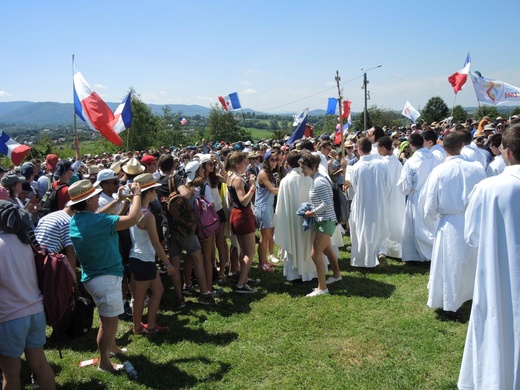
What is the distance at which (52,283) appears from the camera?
11.2 feet

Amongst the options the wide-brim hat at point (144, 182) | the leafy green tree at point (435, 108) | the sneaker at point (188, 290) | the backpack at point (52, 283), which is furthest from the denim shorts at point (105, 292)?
the leafy green tree at point (435, 108)

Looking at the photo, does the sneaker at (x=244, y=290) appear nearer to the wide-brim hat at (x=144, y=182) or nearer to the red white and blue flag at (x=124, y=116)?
the wide-brim hat at (x=144, y=182)

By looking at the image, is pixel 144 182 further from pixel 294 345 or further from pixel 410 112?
pixel 410 112

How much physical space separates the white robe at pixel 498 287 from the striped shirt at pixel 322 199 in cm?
272

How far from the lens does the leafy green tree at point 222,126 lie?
7219 cm

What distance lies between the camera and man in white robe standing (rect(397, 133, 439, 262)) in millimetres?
6820

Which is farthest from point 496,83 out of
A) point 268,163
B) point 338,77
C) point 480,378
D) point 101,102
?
point 480,378

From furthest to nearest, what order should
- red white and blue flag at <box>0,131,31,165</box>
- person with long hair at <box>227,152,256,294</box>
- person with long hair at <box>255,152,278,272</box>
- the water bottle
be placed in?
1. red white and blue flag at <box>0,131,31,165</box>
2. person with long hair at <box>255,152,278,272</box>
3. person with long hair at <box>227,152,256,294</box>
4. the water bottle

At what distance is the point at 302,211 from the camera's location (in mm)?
5898

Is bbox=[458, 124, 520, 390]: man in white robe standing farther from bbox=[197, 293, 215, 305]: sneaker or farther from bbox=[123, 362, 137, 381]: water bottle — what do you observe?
bbox=[197, 293, 215, 305]: sneaker

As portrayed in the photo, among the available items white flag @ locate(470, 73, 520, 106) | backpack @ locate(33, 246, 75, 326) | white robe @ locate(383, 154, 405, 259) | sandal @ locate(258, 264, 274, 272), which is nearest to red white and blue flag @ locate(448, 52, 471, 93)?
white flag @ locate(470, 73, 520, 106)

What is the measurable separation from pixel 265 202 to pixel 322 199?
1.63 meters

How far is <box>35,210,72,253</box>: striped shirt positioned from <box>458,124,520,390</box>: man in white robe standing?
4.11 m

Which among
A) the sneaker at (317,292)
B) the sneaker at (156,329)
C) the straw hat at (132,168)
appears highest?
the straw hat at (132,168)
